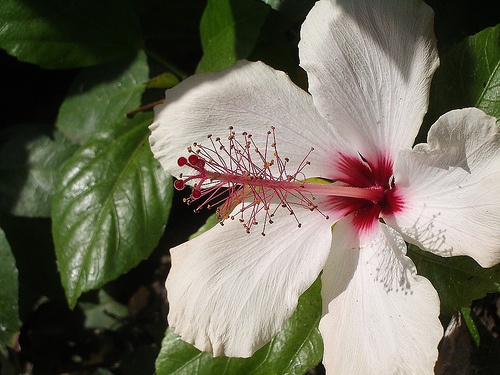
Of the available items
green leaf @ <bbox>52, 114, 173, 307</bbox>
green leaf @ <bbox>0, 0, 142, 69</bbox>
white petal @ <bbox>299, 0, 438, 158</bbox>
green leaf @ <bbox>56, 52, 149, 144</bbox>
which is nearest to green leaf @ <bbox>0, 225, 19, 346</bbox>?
green leaf @ <bbox>52, 114, 173, 307</bbox>

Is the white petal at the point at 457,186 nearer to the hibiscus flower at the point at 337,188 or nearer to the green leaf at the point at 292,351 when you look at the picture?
the hibiscus flower at the point at 337,188

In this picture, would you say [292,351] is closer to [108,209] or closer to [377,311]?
[377,311]

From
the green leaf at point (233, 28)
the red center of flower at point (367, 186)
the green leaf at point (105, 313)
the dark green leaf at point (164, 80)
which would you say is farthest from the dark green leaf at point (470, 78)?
the green leaf at point (105, 313)

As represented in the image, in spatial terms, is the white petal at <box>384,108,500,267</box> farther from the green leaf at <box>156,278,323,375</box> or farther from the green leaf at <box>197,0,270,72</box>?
the green leaf at <box>197,0,270,72</box>

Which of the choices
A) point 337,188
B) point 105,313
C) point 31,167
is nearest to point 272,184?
point 337,188

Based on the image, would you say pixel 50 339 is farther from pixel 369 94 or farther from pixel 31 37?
pixel 369 94

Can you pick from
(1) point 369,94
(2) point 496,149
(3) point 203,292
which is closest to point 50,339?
(3) point 203,292
